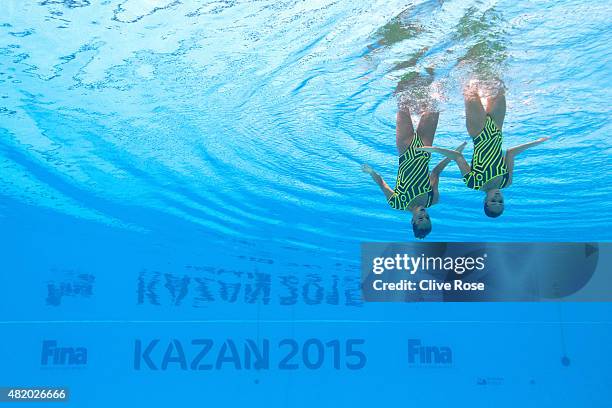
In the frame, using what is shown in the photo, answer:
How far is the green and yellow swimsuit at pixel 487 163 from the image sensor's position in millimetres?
6004

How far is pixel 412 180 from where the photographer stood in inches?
259

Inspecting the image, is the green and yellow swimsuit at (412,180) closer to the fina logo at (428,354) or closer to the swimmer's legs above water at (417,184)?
the swimmer's legs above water at (417,184)

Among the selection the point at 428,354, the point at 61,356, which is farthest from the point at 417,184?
the point at 61,356

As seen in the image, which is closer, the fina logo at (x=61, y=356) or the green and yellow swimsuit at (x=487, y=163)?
the green and yellow swimsuit at (x=487, y=163)

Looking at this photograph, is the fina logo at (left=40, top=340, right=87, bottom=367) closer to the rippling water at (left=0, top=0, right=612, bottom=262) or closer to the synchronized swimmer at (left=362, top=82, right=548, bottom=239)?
the rippling water at (left=0, top=0, right=612, bottom=262)

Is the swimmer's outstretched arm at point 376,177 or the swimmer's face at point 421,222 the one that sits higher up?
the swimmer's outstretched arm at point 376,177

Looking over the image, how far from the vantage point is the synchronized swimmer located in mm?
6000

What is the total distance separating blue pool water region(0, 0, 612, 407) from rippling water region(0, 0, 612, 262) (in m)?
0.03

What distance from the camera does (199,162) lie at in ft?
29.9

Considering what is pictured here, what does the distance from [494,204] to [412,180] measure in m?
1.05

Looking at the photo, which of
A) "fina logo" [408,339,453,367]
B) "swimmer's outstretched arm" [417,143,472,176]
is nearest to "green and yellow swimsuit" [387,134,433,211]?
→ "swimmer's outstretched arm" [417,143,472,176]

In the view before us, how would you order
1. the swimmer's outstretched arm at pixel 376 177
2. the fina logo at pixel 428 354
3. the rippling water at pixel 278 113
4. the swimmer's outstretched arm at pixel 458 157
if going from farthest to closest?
the fina logo at pixel 428 354 < the swimmer's outstretched arm at pixel 376 177 < the rippling water at pixel 278 113 < the swimmer's outstretched arm at pixel 458 157

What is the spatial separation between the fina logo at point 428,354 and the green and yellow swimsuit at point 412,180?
2652 mm

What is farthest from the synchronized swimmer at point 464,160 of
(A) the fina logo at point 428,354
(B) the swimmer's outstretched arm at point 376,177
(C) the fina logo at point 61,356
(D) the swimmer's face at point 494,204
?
(C) the fina logo at point 61,356
